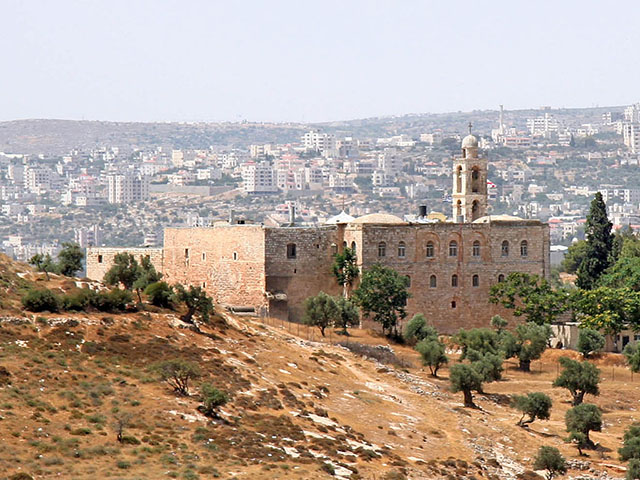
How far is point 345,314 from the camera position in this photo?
223 ft

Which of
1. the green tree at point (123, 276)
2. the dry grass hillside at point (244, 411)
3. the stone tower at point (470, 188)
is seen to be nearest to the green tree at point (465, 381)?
the dry grass hillside at point (244, 411)

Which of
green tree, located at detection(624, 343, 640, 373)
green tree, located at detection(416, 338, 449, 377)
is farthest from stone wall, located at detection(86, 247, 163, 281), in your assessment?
green tree, located at detection(624, 343, 640, 373)

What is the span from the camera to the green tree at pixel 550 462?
4762 centimetres

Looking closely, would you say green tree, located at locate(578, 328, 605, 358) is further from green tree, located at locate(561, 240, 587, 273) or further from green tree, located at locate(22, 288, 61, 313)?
green tree, located at locate(561, 240, 587, 273)

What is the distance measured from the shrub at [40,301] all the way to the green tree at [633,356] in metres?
27.2

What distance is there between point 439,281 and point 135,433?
35.1 metres

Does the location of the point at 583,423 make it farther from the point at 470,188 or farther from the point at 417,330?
the point at 470,188

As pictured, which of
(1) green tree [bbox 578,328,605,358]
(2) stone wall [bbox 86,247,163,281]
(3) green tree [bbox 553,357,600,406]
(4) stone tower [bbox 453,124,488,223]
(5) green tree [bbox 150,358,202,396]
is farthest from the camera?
(4) stone tower [bbox 453,124,488,223]

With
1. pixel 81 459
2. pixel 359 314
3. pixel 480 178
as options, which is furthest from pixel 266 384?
pixel 480 178

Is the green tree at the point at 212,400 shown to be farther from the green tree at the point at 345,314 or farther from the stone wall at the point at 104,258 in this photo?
the stone wall at the point at 104,258

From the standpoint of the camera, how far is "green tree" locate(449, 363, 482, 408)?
2203 inches

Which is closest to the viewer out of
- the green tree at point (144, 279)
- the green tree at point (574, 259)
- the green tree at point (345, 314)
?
the green tree at point (144, 279)

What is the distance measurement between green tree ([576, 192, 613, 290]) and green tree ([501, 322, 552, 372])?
14.0m

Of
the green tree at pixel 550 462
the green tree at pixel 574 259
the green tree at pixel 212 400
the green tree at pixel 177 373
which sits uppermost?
the green tree at pixel 177 373
